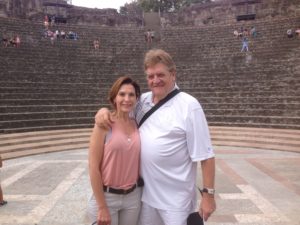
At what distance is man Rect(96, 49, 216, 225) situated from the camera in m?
2.33

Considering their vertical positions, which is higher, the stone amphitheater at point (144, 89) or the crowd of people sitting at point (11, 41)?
the crowd of people sitting at point (11, 41)

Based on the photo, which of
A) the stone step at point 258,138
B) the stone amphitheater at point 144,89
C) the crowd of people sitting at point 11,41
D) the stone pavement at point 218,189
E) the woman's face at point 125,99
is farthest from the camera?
the crowd of people sitting at point 11,41

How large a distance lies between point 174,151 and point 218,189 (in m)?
3.85

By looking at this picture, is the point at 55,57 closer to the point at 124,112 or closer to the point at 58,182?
the point at 58,182

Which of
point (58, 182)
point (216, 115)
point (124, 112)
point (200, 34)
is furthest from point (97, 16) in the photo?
point (124, 112)

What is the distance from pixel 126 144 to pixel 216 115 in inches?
447

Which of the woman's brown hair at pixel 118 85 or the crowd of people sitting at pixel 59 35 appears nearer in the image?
Answer: the woman's brown hair at pixel 118 85

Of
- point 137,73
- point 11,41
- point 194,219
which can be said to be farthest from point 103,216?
point 11,41

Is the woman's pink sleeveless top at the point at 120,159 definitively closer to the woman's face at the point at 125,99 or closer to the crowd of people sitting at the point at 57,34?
the woman's face at the point at 125,99

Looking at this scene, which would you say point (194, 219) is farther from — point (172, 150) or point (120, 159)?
point (120, 159)

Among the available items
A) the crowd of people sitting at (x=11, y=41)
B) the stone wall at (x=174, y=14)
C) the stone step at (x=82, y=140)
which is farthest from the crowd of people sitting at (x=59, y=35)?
the stone step at (x=82, y=140)

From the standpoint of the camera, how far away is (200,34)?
21.0 m

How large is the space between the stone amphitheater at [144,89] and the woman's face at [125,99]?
2.59m

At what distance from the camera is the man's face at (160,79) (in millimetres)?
2386
